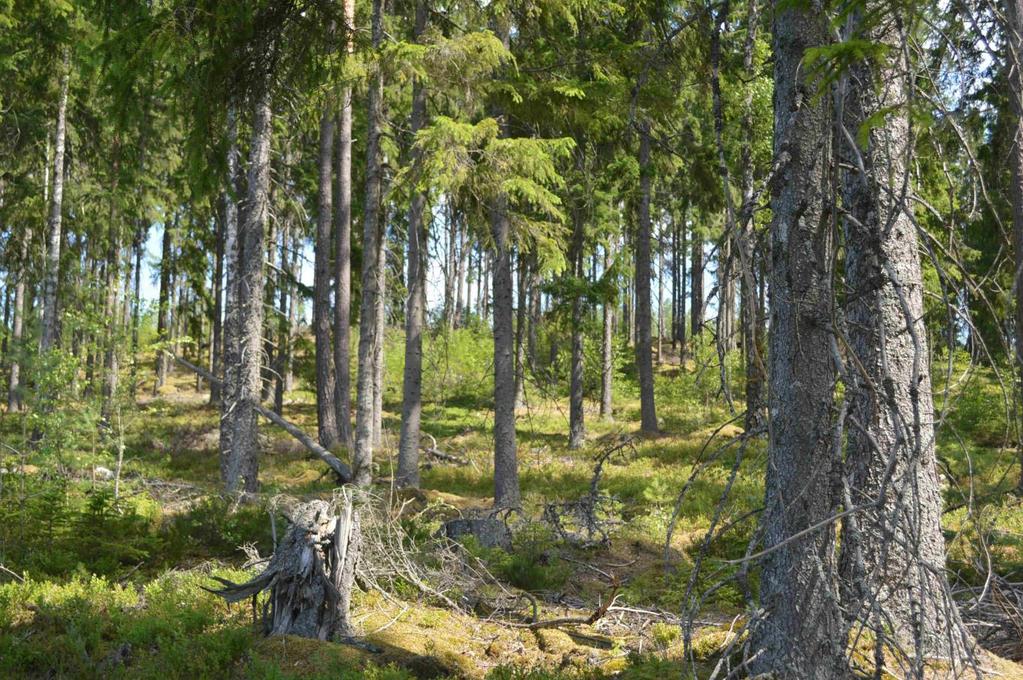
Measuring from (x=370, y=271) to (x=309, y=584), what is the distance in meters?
7.75

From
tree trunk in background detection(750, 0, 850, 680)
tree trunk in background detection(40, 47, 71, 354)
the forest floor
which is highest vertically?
tree trunk in background detection(40, 47, 71, 354)

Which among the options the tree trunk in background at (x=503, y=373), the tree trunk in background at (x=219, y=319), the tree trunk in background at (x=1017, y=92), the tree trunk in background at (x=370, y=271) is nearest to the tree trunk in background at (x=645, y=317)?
the tree trunk in background at (x=503, y=373)

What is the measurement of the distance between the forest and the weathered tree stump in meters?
0.03

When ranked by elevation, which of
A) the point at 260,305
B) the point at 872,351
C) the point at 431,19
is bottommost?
the point at 872,351

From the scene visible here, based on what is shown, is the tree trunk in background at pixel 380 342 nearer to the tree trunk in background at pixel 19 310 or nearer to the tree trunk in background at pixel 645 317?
the tree trunk in background at pixel 645 317

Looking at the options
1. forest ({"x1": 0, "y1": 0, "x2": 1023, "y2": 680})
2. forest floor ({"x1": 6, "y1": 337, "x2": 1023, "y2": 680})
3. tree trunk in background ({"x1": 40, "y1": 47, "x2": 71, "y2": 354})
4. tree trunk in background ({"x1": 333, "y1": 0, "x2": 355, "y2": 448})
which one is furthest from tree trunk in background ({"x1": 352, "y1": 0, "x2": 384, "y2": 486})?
tree trunk in background ({"x1": 40, "y1": 47, "x2": 71, "y2": 354})

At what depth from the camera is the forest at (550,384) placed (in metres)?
3.27

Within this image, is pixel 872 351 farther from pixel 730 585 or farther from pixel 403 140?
pixel 403 140

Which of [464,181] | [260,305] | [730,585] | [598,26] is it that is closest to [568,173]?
[598,26]

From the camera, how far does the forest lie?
129 inches

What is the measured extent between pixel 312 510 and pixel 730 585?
4.31 m

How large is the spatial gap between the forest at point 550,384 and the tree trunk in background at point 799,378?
0.02 metres

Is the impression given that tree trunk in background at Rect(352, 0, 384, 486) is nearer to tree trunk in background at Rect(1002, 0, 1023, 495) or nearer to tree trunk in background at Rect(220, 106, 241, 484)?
tree trunk in background at Rect(220, 106, 241, 484)

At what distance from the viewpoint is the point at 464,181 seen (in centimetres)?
1048
